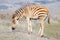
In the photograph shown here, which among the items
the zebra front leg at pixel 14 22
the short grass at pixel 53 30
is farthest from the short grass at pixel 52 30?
the zebra front leg at pixel 14 22

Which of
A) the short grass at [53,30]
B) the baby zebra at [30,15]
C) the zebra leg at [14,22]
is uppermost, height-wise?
the baby zebra at [30,15]

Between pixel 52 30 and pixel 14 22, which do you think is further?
pixel 52 30

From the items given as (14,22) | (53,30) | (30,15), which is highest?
(30,15)

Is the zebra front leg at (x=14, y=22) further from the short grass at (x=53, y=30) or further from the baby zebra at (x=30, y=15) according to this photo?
the short grass at (x=53, y=30)

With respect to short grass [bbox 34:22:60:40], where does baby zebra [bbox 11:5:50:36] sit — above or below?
above

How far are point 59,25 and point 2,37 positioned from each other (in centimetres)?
797

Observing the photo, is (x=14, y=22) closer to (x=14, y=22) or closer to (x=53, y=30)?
(x=14, y=22)

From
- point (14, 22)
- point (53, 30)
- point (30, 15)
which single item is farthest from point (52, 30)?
point (14, 22)

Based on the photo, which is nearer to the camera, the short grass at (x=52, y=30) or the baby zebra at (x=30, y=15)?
the baby zebra at (x=30, y=15)

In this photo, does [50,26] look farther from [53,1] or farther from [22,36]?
[53,1]

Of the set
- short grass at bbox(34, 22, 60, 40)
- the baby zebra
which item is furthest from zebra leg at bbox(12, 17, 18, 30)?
short grass at bbox(34, 22, 60, 40)

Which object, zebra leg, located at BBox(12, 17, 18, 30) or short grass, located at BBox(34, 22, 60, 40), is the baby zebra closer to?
zebra leg, located at BBox(12, 17, 18, 30)

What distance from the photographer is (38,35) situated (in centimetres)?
1728

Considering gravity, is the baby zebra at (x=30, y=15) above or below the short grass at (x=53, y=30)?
above
